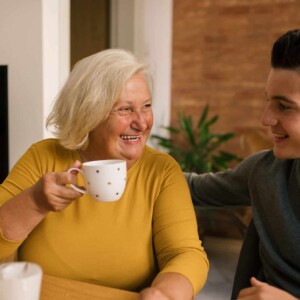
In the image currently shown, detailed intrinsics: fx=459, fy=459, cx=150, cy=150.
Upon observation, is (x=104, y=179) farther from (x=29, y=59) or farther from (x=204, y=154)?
(x=204, y=154)

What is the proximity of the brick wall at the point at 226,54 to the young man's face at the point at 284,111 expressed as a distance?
2656mm

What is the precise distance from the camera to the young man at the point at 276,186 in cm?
122

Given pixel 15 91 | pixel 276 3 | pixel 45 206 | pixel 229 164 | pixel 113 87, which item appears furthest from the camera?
pixel 229 164

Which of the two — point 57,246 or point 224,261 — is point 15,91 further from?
point 224,261

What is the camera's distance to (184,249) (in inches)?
50.3

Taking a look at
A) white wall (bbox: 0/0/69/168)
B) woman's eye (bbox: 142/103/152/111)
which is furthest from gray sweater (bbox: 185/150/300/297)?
white wall (bbox: 0/0/69/168)

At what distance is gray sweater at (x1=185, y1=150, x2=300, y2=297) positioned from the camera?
1.33m

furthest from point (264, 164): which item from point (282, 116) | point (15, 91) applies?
point (15, 91)

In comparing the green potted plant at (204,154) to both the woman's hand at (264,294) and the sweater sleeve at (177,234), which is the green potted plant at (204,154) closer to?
the sweater sleeve at (177,234)

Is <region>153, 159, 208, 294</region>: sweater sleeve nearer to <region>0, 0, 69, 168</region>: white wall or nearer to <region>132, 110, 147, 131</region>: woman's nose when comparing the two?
<region>132, 110, 147, 131</region>: woman's nose

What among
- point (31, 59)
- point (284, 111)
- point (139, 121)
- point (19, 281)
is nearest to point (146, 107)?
point (139, 121)

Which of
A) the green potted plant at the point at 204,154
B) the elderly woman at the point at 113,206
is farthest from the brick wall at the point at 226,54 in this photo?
the elderly woman at the point at 113,206

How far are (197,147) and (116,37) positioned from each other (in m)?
1.15

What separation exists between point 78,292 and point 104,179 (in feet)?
0.97
